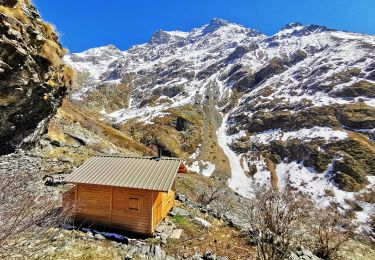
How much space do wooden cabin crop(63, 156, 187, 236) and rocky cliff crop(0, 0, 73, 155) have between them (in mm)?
8912

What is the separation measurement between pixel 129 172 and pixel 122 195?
1822mm

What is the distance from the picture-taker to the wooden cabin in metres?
22.2

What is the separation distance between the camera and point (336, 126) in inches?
4555

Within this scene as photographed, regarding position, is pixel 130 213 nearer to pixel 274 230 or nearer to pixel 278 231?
pixel 274 230

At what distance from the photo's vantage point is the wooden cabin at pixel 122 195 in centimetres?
2223

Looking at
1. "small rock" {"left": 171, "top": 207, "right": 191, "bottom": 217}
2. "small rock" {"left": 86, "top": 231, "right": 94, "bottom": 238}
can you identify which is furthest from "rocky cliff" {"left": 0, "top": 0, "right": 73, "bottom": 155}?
"small rock" {"left": 171, "top": 207, "right": 191, "bottom": 217}

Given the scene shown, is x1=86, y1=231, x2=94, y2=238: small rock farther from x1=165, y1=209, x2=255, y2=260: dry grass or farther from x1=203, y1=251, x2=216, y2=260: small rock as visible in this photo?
x1=203, y1=251, x2=216, y2=260: small rock

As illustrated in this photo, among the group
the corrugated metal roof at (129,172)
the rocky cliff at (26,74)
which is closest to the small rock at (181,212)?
the corrugated metal roof at (129,172)

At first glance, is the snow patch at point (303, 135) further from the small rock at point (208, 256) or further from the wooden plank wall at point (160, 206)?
the small rock at point (208, 256)

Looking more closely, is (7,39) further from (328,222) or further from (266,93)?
(266,93)

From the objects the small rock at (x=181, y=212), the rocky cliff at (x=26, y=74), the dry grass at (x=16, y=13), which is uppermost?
the dry grass at (x=16, y=13)

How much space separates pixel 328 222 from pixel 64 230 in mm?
19488

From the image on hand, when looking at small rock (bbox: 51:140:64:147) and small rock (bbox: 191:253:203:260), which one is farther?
small rock (bbox: 51:140:64:147)

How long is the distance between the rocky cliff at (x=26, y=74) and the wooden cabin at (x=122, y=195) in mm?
8912
